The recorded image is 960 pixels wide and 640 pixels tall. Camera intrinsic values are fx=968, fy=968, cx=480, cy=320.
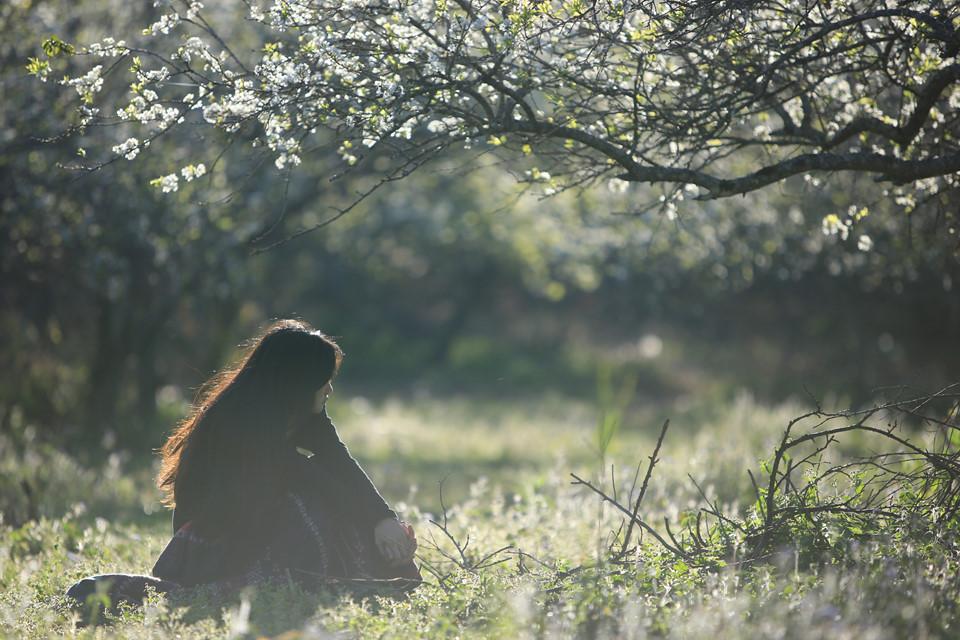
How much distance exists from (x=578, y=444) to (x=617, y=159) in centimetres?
913

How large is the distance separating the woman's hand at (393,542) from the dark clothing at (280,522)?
6 cm

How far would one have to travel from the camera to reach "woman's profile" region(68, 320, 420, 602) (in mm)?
4988

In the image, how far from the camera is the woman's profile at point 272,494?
196 inches

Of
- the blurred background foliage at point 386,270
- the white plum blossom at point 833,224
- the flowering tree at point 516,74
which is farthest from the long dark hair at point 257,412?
the white plum blossom at point 833,224

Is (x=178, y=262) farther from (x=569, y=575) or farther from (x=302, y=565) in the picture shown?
(x=569, y=575)

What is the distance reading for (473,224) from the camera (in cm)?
1599

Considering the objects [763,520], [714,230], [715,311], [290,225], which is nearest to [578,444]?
[714,230]

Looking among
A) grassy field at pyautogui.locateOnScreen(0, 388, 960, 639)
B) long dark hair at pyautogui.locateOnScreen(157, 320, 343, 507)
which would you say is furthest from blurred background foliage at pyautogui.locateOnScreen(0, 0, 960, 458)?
grassy field at pyautogui.locateOnScreen(0, 388, 960, 639)

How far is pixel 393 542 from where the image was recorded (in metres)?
5.07

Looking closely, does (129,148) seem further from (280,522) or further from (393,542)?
(393,542)

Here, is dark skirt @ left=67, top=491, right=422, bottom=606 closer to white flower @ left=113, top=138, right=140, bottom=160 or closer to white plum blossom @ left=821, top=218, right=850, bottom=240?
white flower @ left=113, top=138, right=140, bottom=160

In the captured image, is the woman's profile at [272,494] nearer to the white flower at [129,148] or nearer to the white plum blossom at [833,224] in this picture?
the white flower at [129,148]

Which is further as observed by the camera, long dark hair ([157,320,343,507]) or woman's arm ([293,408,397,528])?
woman's arm ([293,408,397,528])

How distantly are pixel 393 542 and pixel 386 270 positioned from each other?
58.7ft
